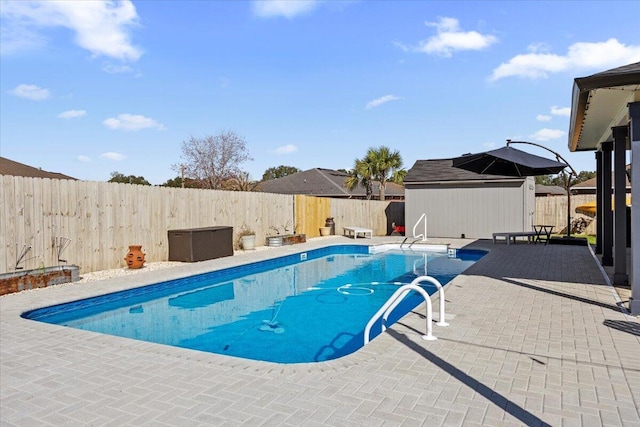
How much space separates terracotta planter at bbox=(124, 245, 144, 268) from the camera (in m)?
9.77

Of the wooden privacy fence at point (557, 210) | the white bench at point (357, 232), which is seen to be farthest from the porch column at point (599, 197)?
the wooden privacy fence at point (557, 210)

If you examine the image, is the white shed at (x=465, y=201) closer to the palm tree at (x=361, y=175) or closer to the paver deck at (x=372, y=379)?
the palm tree at (x=361, y=175)

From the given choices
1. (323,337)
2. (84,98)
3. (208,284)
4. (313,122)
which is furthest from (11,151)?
(323,337)

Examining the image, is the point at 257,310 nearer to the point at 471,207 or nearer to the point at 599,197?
the point at 599,197

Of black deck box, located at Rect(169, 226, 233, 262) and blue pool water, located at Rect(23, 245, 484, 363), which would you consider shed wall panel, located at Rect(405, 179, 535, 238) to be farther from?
black deck box, located at Rect(169, 226, 233, 262)

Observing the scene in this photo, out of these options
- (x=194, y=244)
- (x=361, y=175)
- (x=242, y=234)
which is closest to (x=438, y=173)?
(x=242, y=234)

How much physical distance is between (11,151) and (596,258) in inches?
1123

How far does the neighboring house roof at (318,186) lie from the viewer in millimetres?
32906

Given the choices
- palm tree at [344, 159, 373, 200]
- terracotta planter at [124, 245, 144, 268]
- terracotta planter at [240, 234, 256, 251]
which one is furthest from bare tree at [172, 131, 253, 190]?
terracotta planter at [124, 245, 144, 268]

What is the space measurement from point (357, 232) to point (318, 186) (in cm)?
1559

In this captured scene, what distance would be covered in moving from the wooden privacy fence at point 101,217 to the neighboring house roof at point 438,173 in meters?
7.12

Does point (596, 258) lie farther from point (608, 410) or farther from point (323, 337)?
point (608, 410)

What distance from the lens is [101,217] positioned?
378 inches

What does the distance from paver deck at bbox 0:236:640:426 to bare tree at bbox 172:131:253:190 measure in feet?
93.5
